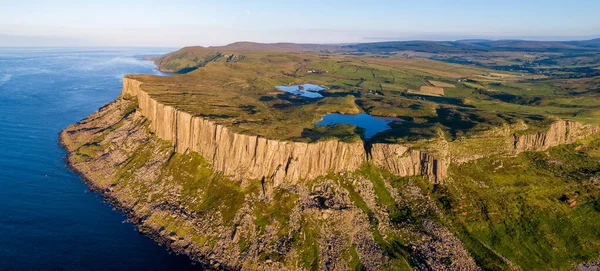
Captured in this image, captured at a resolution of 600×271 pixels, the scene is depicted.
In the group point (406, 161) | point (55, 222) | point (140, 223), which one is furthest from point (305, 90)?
point (55, 222)

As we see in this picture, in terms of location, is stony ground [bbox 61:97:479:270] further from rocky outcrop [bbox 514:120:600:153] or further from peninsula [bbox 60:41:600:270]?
rocky outcrop [bbox 514:120:600:153]

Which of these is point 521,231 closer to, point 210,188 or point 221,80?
point 210,188

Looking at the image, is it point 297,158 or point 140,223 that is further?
point 297,158

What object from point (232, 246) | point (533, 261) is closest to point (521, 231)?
point (533, 261)

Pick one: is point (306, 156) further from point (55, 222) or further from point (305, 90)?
point (305, 90)

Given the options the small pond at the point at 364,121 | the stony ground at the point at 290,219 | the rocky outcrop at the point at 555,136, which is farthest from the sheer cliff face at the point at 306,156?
the small pond at the point at 364,121

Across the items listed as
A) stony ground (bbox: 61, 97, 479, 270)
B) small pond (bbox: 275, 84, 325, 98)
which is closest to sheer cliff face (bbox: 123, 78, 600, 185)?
stony ground (bbox: 61, 97, 479, 270)
